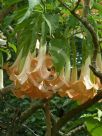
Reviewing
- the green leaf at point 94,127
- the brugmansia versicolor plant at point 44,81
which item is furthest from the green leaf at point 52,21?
the green leaf at point 94,127

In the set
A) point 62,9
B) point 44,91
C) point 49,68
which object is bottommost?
point 44,91

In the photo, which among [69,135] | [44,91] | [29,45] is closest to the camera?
[44,91]

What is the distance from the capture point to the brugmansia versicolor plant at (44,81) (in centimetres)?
154

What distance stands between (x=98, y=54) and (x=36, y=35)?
0.27 metres

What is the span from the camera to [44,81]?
1.55 meters

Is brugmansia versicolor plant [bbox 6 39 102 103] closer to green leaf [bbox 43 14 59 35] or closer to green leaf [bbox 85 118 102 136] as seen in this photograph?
green leaf [bbox 43 14 59 35]

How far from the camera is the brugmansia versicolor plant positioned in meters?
1.54

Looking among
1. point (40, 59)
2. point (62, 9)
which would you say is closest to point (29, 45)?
point (40, 59)

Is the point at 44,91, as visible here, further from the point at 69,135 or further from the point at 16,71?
the point at 69,135

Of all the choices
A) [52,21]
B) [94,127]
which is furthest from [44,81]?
[94,127]

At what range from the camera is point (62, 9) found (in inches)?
65.7

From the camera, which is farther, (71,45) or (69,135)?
(69,135)

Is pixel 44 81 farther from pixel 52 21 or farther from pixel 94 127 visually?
pixel 94 127

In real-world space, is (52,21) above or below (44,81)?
above
